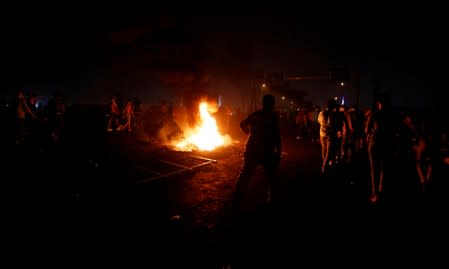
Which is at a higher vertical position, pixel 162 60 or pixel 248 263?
pixel 162 60

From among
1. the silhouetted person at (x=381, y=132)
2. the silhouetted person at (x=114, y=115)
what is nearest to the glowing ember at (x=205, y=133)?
the silhouetted person at (x=114, y=115)

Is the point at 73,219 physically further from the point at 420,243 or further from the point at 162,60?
the point at 162,60

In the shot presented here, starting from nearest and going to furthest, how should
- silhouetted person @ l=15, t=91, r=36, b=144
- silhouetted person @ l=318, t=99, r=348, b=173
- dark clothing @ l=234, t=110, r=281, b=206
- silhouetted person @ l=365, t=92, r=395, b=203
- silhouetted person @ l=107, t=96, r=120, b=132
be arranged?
1. dark clothing @ l=234, t=110, r=281, b=206
2. silhouetted person @ l=365, t=92, r=395, b=203
3. silhouetted person @ l=318, t=99, r=348, b=173
4. silhouetted person @ l=15, t=91, r=36, b=144
5. silhouetted person @ l=107, t=96, r=120, b=132

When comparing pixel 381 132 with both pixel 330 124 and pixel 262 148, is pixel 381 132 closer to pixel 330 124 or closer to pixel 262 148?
pixel 330 124

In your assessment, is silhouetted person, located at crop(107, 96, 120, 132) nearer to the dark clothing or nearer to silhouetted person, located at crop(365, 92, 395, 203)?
the dark clothing

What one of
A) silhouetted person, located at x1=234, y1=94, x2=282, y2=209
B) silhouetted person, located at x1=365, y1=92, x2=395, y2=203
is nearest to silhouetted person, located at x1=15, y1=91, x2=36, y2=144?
silhouetted person, located at x1=234, y1=94, x2=282, y2=209

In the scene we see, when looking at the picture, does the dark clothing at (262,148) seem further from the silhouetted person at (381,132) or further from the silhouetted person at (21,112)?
the silhouetted person at (21,112)

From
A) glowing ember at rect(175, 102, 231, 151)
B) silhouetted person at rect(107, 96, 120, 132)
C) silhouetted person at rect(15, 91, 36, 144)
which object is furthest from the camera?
silhouetted person at rect(107, 96, 120, 132)

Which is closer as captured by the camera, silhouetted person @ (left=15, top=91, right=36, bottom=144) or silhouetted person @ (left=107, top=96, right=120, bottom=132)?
silhouetted person @ (left=15, top=91, right=36, bottom=144)

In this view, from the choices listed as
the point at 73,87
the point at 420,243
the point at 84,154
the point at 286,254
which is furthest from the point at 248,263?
the point at 73,87

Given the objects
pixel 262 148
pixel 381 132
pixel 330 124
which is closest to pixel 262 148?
pixel 262 148

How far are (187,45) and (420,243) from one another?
11.6 metres

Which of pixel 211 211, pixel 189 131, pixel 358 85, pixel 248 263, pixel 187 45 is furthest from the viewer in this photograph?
pixel 358 85

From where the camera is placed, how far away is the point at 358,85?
21.7m
